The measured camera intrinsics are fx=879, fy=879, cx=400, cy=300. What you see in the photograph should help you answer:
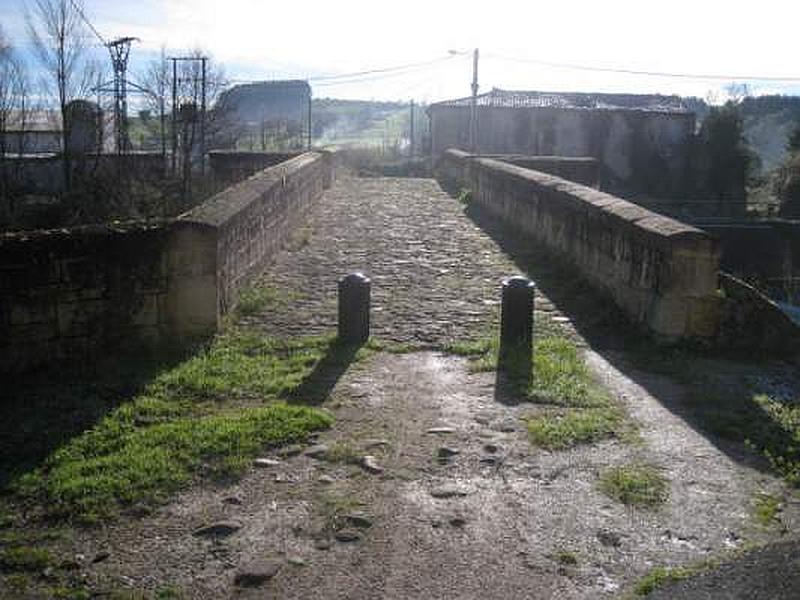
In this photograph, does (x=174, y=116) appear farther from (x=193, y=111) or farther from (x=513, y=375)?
(x=513, y=375)

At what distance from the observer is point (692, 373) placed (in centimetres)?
639

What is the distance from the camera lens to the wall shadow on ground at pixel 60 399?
4742mm

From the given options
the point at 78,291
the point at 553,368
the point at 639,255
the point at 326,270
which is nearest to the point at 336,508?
the point at 553,368

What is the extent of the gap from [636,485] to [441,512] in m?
1.04

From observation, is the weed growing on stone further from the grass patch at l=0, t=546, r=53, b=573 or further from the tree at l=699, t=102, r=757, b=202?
the tree at l=699, t=102, r=757, b=202

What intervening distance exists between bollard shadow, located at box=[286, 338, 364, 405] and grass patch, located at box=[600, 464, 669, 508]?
6.51 ft

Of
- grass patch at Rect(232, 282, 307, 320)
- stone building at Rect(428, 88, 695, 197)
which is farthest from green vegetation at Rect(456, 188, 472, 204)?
stone building at Rect(428, 88, 695, 197)

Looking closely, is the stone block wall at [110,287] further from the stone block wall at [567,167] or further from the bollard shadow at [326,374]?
the stone block wall at [567,167]

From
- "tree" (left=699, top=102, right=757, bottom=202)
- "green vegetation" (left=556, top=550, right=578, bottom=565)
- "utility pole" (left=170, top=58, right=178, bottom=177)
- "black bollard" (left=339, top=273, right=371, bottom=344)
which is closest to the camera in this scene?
"green vegetation" (left=556, top=550, right=578, bottom=565)

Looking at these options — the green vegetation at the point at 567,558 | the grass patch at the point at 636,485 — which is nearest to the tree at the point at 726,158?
the grass patch at the point at 636,485

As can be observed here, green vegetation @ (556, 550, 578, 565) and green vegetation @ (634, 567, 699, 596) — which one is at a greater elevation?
green vegetation @ (634, 567, 699, 596)

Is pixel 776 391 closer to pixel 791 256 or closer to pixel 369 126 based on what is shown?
pixel 791 256

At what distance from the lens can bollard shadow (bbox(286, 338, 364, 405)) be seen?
5734 mm

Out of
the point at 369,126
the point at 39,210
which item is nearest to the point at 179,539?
the point at 39,210
